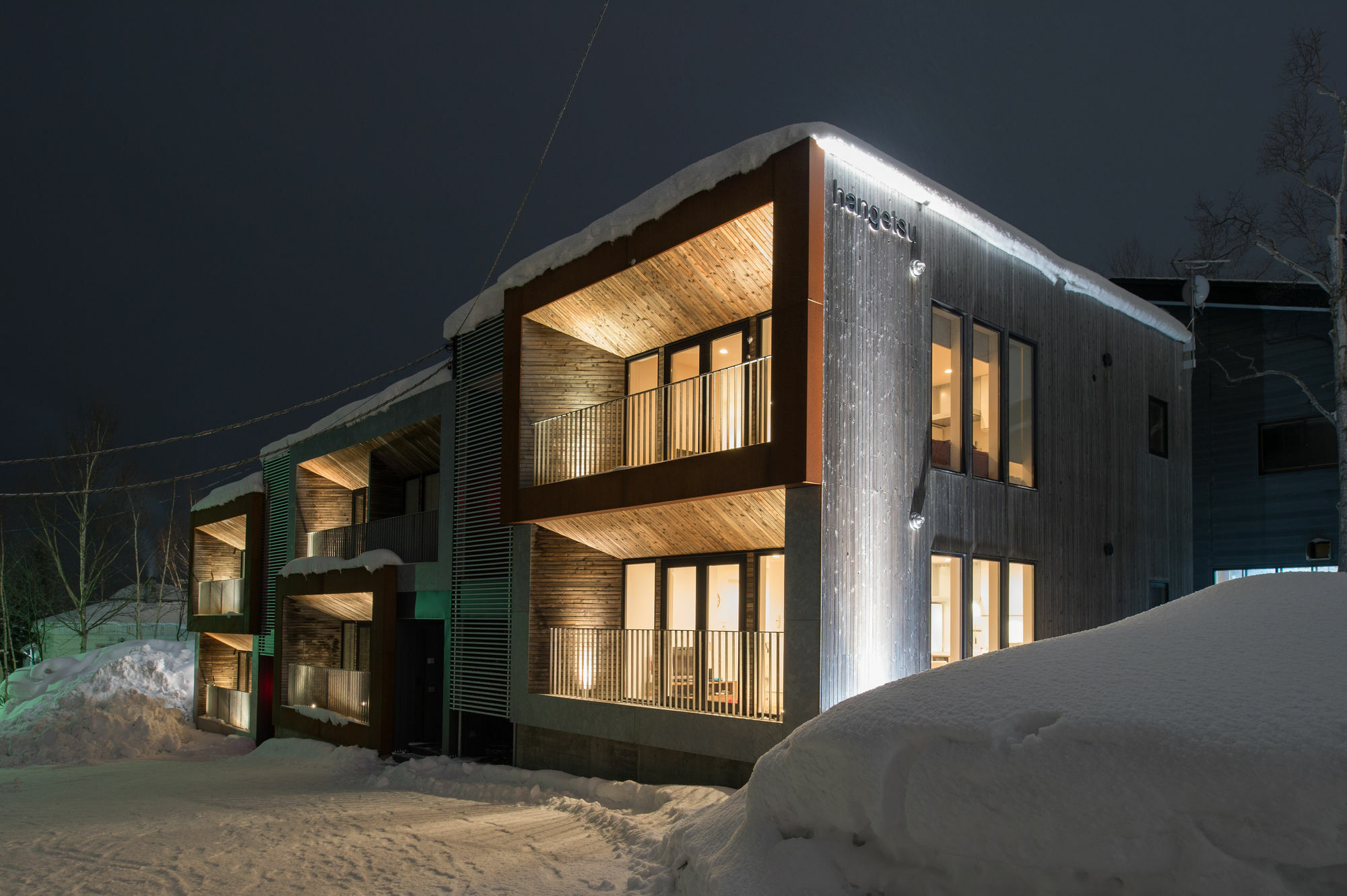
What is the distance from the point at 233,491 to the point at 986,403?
885 inches

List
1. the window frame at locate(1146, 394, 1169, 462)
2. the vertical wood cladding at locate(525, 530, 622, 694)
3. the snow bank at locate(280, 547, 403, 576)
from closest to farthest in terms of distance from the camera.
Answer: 1. the vertical wood cladding at locate(525, 530, 622, 694)
2. the window frame at locate(1146, 394, 1169, 462)
3. the snow bank at locate(280, 547, 403, 576)

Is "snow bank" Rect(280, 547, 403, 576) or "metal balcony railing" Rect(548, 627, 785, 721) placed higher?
"snow bank" Rect(280, 547, 403, 576)

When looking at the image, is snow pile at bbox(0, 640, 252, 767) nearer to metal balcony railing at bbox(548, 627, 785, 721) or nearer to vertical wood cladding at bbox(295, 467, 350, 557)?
vertical wood cladding at bbox(295, 467, 350, 557)

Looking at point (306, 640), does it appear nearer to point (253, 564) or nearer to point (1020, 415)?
point (253, 564)

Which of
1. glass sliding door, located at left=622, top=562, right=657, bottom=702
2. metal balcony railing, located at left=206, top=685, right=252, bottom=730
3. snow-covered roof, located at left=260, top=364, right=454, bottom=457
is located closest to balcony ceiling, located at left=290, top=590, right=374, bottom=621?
snow-covered roof, located at left=260, top=364, right=454, bottom=457

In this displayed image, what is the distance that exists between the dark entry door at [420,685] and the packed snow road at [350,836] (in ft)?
5.01

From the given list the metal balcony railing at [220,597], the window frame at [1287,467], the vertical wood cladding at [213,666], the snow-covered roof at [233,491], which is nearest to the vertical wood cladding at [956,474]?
the window frame at [1287,467]

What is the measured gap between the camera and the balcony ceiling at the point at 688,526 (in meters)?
12.1

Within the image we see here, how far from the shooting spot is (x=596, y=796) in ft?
40.9

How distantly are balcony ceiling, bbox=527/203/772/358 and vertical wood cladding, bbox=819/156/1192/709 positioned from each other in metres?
1.67

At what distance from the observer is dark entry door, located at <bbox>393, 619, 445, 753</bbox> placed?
18.4 meters

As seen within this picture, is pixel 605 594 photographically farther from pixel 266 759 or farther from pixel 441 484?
pixel 266 759

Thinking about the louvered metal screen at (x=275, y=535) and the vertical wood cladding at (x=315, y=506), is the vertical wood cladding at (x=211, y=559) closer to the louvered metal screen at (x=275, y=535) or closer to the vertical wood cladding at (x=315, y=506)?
the louvered metal screen at (x=275, y=535)

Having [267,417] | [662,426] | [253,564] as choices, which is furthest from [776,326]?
[253,564]
